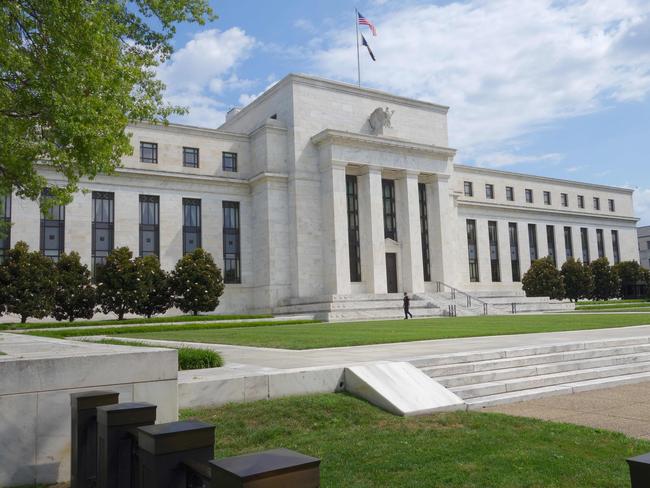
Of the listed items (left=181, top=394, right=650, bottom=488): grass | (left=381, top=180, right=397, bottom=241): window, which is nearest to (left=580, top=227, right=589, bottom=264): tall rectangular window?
(left=381, top=180, right=397, bottom=241): window

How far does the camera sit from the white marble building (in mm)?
41500

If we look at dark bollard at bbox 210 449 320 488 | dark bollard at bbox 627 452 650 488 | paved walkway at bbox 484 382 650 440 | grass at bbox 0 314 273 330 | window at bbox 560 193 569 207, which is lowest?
paved walkway at bbox 484 382 650 440

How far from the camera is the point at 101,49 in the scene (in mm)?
13750

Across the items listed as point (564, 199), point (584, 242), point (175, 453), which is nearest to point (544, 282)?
point (564, 199)

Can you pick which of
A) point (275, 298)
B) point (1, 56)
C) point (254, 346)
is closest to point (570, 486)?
point (254, 346)

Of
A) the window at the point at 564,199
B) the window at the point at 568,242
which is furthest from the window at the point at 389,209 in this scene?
the window at the point at 564,199

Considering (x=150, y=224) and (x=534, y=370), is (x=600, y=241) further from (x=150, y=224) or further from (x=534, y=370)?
(x=534, y=370)

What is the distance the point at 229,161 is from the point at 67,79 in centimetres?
3352

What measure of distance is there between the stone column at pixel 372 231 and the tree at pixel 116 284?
1791 centimetres

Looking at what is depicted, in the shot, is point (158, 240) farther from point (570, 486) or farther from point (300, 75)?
point (570, 486)

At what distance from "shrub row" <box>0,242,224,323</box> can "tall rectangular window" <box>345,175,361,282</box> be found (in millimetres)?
12085

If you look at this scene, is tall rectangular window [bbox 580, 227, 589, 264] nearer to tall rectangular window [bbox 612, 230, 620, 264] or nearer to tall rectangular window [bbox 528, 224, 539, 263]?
tall rectangular window [bbox 612, 230, 620, 264]

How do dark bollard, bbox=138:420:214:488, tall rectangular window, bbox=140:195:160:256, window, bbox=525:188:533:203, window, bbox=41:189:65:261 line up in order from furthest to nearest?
window, bbox=525:188:533:203, tall rectangular window, bbox=140:195:160:256, window, bbox=41:189:65:261, dark bollard, bbox=138:420:214:488

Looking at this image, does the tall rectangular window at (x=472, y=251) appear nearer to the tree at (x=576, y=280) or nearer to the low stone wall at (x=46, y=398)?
the tree at (x=576, y=280)
